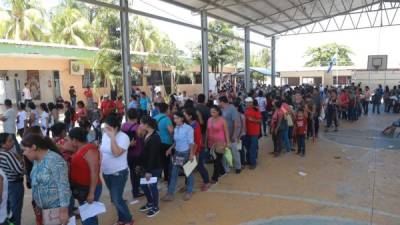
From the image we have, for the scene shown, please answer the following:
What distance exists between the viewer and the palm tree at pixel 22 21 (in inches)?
877

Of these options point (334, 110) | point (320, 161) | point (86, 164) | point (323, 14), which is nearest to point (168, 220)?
point (86, 164)

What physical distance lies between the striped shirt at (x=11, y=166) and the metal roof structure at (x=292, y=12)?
11.1 meters

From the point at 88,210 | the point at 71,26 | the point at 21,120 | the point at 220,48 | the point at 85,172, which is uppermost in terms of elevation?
the point at 71,26

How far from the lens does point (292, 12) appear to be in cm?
1970

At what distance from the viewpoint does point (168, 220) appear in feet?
15.4

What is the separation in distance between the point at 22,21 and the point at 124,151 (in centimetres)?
2228

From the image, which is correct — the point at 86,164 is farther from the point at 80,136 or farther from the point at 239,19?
the point at 239,19

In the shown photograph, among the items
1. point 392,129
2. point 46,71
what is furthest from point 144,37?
point 392,129

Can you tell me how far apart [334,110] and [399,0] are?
32.1ft

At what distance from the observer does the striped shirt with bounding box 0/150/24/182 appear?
3504 mm

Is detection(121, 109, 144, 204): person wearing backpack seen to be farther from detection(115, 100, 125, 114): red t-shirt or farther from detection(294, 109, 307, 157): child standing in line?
detection(115, 100, 125, 114): red t-shirt

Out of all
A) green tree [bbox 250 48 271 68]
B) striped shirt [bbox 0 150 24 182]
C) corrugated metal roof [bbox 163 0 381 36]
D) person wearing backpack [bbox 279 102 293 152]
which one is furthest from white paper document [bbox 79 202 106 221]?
green tree [bbox 250 48 271 68]

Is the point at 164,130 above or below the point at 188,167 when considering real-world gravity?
above

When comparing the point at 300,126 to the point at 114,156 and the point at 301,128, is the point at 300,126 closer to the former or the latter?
the point at 301,128
